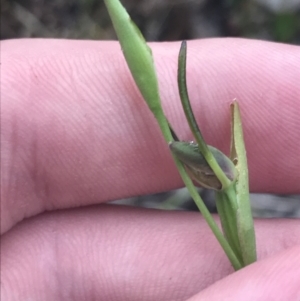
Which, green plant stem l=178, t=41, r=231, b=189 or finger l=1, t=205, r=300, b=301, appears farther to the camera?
finger l=1, t=205, r=300, b=301

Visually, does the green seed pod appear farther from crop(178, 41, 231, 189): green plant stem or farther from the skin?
the skin

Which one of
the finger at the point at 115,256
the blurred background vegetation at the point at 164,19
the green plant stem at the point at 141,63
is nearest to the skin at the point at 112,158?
the finger at the point at 115,256

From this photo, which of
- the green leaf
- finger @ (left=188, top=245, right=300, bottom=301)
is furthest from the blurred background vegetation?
finger @ (left=188, top=245, right=300, bottom=301)

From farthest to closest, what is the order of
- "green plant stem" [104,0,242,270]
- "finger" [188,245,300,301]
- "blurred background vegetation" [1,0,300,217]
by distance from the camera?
"blurred background vegetation" [1,0,300,217], "green plant stem" [104,0,242,270], "finger" [188,245,300,301]

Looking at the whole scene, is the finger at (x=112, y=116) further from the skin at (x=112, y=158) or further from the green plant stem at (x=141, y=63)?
the green plant stem at (x=141, y=63)

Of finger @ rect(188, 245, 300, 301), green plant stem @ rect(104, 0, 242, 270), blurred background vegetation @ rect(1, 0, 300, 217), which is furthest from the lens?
blurred background vegetation @ rect(1, 0, 300, 217)

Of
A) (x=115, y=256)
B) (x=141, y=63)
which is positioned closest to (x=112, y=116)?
(x=141, y=63)

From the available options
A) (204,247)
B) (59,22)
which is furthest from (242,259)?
(59,22)
